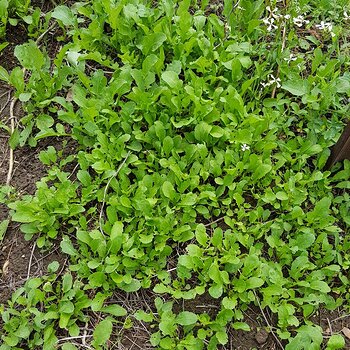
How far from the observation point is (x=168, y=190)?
2633mm

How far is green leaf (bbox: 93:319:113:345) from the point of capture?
2322 millimetres

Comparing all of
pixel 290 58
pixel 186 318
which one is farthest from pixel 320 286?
pixel 290 58

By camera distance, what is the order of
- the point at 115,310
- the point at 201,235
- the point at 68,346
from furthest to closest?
the point at 201,235, the point at 115,310, the point at 68,346

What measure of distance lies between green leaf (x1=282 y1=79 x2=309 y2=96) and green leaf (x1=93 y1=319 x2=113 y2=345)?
1.62 meters

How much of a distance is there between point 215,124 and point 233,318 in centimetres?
108

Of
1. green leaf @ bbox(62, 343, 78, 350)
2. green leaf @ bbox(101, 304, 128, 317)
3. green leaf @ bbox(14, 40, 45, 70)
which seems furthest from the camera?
green leaf @ bbox(14, 40, 45, 70)

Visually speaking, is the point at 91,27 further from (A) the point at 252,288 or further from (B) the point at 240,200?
(A) the point at 252,288

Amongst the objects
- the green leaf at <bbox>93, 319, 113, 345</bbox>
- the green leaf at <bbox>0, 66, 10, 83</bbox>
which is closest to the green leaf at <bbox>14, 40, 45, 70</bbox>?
the green leaf at <bbox>0, 66, 10, 83</bbox>

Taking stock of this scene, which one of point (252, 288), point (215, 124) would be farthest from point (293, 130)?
point (252, 288)

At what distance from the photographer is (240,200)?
273cm

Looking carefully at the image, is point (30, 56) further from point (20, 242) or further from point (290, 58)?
point (290, 58)

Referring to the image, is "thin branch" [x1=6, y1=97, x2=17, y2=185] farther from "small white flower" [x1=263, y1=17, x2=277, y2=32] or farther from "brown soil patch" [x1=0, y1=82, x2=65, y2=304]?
"small white flower" [x1=263, y1=17, x2=277, y2=32]

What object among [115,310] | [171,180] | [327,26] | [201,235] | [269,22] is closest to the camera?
[115,310]

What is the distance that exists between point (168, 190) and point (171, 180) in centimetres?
11
